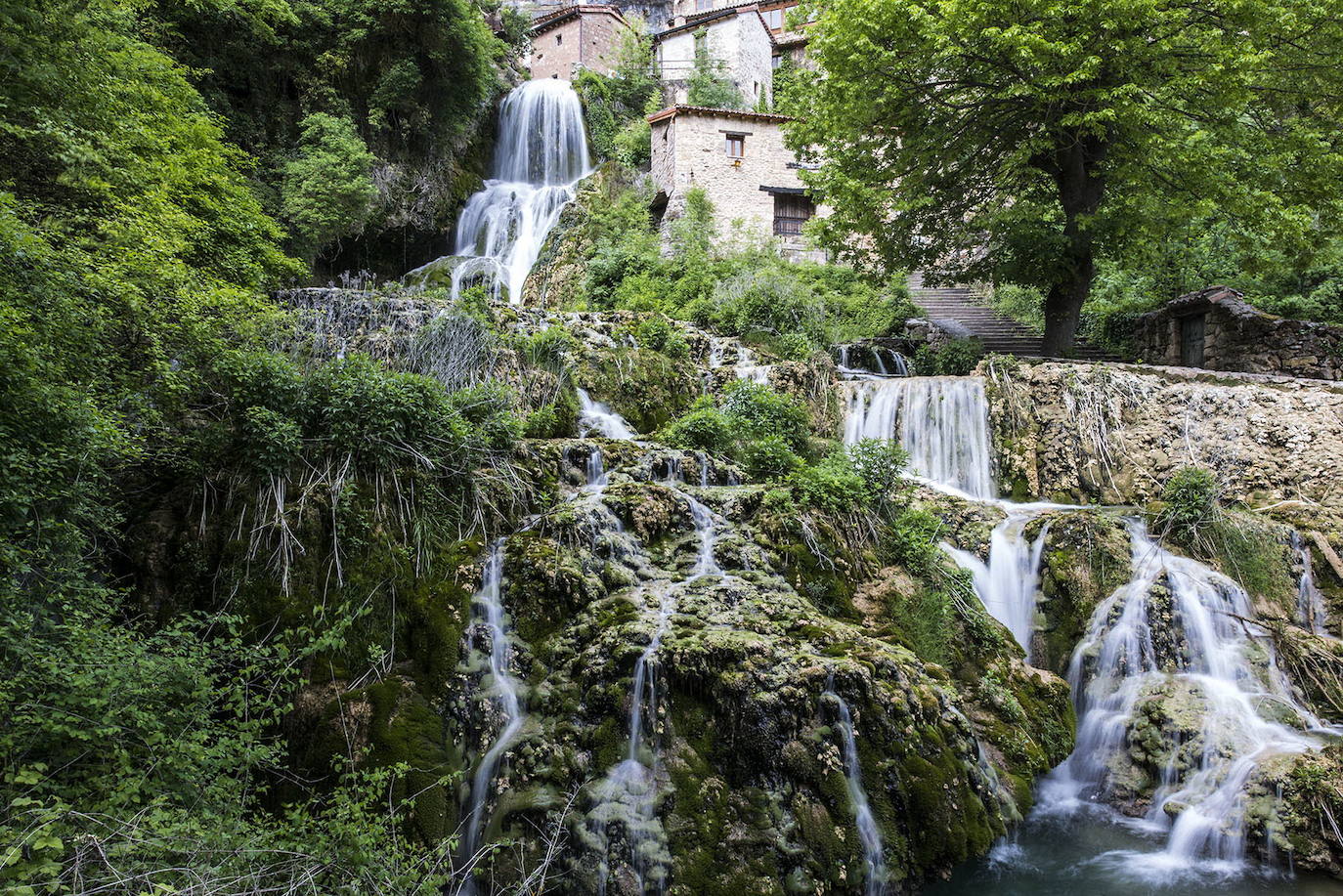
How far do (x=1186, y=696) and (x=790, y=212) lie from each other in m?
19.6

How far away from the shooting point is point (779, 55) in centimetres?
3372

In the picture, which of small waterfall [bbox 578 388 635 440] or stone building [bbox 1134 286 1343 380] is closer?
small waterfall [bbox 578 388 635 440]

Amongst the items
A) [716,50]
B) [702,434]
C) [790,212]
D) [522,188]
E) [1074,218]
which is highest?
[716,50]

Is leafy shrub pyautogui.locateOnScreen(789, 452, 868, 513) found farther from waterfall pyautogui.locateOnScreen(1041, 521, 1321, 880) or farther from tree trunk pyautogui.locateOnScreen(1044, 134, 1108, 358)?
tree trunk pyautogui.locateOnScreen(1044, 134, 1108, 358)

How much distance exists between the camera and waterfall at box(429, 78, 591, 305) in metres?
A: 18.6

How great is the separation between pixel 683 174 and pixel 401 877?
21.2m

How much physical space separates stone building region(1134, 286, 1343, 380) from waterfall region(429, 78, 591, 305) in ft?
49.9

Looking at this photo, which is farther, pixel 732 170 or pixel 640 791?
pixel 732 170

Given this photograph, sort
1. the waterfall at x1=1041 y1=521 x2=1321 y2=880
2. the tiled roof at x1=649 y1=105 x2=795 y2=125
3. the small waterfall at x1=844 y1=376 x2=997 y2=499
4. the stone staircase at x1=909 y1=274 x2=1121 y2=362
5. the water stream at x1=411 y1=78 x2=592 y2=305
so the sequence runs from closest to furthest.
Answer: the waterfall at x1=1041 y1=521 x2=1321 y2=880, the small waterfall at x1=844 y1=376 x2=997 y2=499, the stone staircase at x1=909 y1=274 x2=1121 y2=362, the water stream at x1=411 y1=78 x2=592 y2=305, the tiled roof at x1=649 y1=105 x2=795 y2=125

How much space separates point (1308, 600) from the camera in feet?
24.4

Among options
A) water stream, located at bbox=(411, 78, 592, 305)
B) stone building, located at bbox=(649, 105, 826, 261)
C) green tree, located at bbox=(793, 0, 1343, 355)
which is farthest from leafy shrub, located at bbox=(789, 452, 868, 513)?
stone building, located at bbox=(649, 105, 826, 261)

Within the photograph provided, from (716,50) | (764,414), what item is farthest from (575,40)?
(764,414)

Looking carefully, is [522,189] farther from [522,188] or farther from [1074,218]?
[1074,218]

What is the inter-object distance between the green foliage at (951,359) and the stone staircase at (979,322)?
2.74 ft
